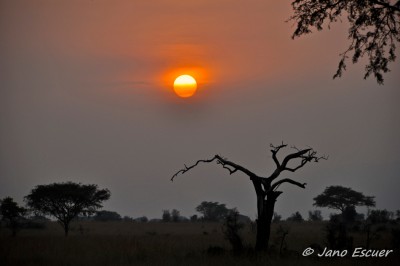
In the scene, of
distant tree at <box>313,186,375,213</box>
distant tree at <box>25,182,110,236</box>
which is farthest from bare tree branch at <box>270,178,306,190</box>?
distant tree at <box>313,186,375,213</box>

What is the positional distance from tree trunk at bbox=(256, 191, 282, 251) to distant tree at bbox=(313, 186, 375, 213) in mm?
66386

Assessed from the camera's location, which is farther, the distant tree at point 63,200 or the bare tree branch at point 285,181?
the distant tree at point 63,200

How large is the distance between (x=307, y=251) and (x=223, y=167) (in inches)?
Result: 189

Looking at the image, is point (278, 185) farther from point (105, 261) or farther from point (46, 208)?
point (46, 208)

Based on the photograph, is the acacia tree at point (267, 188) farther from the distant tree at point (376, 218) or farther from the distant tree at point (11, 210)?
the distant tree at point (11, 210)

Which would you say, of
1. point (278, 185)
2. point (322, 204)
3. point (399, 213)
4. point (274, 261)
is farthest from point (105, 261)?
point (399, 213)

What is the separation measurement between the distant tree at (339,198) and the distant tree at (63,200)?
138 feet

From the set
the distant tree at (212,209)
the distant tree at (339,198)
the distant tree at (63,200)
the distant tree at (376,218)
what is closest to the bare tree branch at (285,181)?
the distant tree at (376,218)

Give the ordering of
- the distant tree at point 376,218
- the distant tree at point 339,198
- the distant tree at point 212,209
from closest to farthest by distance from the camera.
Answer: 1. the distant tree at point 376,218
2. the distant tree at point 339,198
3. the distant tree at point 212,209

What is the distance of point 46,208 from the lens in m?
53.8

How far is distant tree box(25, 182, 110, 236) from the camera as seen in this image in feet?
174

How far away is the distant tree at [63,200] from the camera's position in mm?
53125

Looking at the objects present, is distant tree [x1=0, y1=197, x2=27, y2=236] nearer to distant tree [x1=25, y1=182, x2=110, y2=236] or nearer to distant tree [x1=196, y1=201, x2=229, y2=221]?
distant tree [x1=25, y1=182, x2=110, y2=236]

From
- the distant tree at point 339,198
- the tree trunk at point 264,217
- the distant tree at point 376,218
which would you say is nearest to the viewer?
the tree trunk at point 264,217
